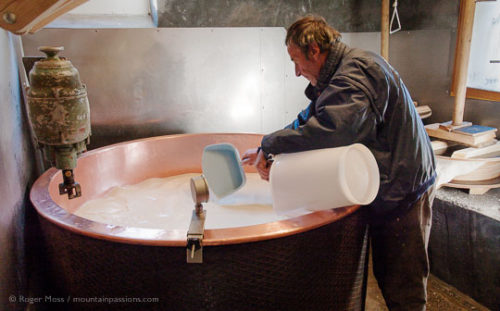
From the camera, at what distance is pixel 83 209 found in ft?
7.39

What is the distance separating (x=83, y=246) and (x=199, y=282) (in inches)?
18.2

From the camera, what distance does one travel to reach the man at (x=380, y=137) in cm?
148

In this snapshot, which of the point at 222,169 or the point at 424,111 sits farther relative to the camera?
the point at 424,111

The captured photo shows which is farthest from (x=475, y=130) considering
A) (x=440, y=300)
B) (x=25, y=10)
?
(x=25, y=10)

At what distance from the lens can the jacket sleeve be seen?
1442mm

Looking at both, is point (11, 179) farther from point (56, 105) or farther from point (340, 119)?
point (340, 119)

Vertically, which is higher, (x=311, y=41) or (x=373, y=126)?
(x=311, y=41)

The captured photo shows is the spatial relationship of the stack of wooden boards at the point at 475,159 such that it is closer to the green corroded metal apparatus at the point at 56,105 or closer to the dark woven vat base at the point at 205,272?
the dark woven vat base at the point at 205,272

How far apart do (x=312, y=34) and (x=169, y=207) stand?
4.39 feet

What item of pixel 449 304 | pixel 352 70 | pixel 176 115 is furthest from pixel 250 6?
pixel 449 304

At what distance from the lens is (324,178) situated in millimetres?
1469

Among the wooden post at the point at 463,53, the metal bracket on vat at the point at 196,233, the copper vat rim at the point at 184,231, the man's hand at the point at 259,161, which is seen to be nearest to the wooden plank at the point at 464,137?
the wooden post at the point at 463,53

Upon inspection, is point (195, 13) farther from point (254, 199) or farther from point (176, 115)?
point (254, 199)

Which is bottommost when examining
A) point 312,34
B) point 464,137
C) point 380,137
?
point 464,137
